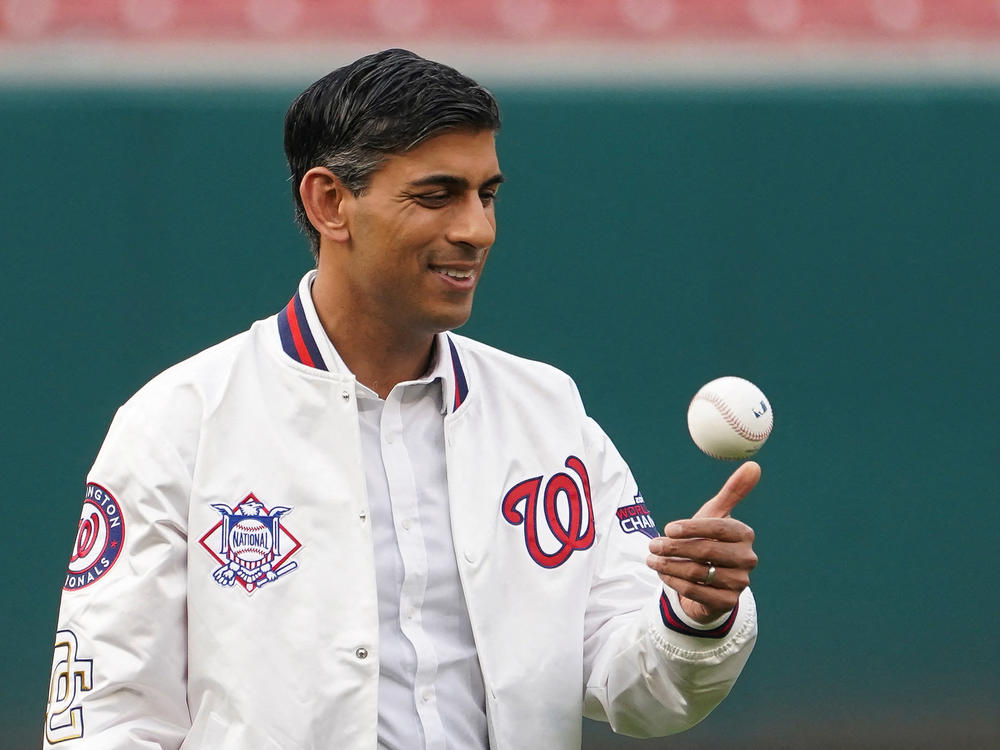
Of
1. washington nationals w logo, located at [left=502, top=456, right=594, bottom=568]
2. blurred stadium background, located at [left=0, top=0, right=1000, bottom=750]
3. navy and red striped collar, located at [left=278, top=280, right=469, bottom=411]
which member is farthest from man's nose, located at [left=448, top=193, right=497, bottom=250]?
blurred stadium background, located at [left=0, top=0, right=1000, bottom=750]

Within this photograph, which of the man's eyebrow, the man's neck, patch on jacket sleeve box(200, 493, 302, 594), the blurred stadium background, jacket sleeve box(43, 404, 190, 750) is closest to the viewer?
jacket sleeve box(43, 404, 190, 750)

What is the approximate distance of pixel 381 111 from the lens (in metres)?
2.63

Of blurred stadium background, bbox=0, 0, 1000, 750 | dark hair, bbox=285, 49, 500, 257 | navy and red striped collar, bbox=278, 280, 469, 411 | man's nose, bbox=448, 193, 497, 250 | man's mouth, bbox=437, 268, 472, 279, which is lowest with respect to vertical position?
navy and red striped collar, bbox=278, 280, 469, 411

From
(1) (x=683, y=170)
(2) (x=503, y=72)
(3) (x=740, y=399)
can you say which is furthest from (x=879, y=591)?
(3) (x=740, y=399)

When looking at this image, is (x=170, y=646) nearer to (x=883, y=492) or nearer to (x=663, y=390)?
(x=663, y=390)

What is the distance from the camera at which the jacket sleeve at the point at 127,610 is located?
2369 millimetres

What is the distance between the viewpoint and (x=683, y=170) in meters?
5.80

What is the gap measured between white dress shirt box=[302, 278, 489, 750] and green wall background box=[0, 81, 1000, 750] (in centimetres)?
300

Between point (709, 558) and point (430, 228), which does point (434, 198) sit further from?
point (709, 558)

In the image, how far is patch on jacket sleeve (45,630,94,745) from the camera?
2377mm

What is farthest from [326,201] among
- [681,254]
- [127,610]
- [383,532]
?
[681,254]

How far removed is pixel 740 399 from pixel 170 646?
117 centimetres

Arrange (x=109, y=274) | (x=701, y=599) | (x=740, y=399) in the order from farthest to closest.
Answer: (x=109, y=274)
(x=740, y=399)
(x=701, y=599)

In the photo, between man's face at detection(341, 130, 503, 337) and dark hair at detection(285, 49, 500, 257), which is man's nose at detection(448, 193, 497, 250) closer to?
man's face at detection(341, 130, 503, 337)
